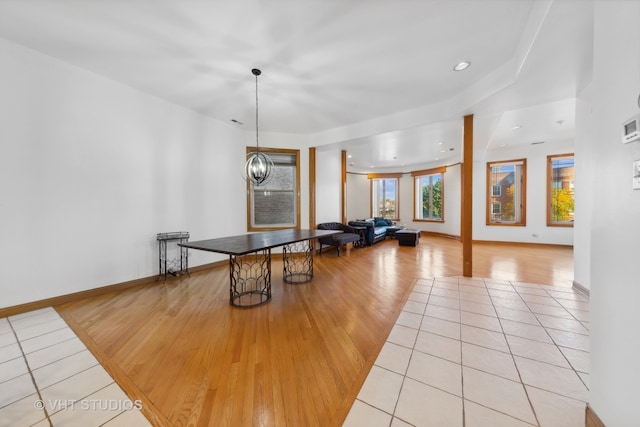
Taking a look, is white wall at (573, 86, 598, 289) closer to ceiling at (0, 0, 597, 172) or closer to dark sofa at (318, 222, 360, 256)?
ceiling at (0, 0, 597, 172)

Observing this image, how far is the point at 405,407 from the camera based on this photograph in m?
1.38

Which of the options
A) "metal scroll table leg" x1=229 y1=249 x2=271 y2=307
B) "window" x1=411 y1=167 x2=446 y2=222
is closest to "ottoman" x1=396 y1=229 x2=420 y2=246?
"window" x1=411 y1=167 x2=446 y2=222

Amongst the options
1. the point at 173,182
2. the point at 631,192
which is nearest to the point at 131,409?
the point at 631,192

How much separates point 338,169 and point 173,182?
4.12 meters

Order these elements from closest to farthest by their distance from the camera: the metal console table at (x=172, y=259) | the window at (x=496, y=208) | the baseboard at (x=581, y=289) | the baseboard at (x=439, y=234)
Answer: the baseboard at (x=581, y=289) < the metal console table at (x=172, y=259) < the window at (x=496, y=208) < the baseboard at (x=439, y=234)

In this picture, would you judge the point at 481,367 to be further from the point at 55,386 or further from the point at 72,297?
the point at 72,297

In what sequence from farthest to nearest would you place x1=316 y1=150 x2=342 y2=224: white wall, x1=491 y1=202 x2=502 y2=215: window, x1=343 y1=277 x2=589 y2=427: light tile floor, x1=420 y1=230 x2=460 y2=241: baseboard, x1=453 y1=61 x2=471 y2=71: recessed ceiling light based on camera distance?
1. x1=420 y1=230 x2=460 y2=241: baseboard
2. x1=491 y1=202 x2=502 y2=215: window
3. x1=316 y1=150 x2=342 y2=224: white wall
4. x1=453 y1=61 x2=471 y2=71: recessed ceiling light
5. x1=343 y1=277 x2=589 y2=427: light tile floor

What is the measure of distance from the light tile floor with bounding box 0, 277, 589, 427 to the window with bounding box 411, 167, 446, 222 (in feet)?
22.2

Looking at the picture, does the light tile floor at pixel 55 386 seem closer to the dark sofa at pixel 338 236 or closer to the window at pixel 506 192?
the dark sofa at pixel 338 236

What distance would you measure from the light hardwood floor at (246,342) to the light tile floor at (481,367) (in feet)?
0.60

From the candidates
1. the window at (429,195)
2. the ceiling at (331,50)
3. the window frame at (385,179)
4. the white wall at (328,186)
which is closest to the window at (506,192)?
the window at (429,195)

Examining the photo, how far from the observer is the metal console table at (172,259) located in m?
3.78

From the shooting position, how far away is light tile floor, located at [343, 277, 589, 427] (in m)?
1.33

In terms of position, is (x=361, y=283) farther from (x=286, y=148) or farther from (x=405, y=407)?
(x=286, y=148)
